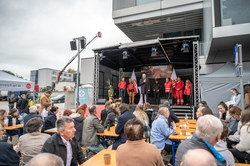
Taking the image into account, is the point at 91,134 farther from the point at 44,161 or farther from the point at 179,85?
the point at 179,85

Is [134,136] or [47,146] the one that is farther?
[47,146]

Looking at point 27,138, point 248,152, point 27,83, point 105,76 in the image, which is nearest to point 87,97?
point 105,76

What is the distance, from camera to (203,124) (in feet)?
5.41

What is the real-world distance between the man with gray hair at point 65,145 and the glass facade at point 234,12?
767 centimetres

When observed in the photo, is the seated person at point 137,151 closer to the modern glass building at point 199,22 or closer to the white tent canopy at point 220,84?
the modern glass building at point 199,22

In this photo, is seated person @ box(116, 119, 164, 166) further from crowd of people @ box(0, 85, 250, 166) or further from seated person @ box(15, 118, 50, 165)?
seated person @ box(15, 118, 50, 165)

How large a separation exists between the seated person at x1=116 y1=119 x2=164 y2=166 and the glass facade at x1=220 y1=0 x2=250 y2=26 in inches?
288

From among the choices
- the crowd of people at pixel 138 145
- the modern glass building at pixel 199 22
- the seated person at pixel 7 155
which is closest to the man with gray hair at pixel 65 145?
the crowd of people at pixel 138 145

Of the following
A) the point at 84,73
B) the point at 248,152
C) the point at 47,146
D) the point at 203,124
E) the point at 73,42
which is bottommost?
the point at 248,152

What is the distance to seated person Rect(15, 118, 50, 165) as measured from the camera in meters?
2.41

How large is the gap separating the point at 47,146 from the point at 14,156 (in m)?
0.48

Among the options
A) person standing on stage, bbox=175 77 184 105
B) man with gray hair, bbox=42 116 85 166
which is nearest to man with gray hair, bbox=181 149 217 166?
man with gray hair, bbox=42 116 85 166

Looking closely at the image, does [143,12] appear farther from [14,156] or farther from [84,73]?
[14,156]

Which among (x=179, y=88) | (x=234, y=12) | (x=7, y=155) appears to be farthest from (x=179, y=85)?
(x=7, y=155)
